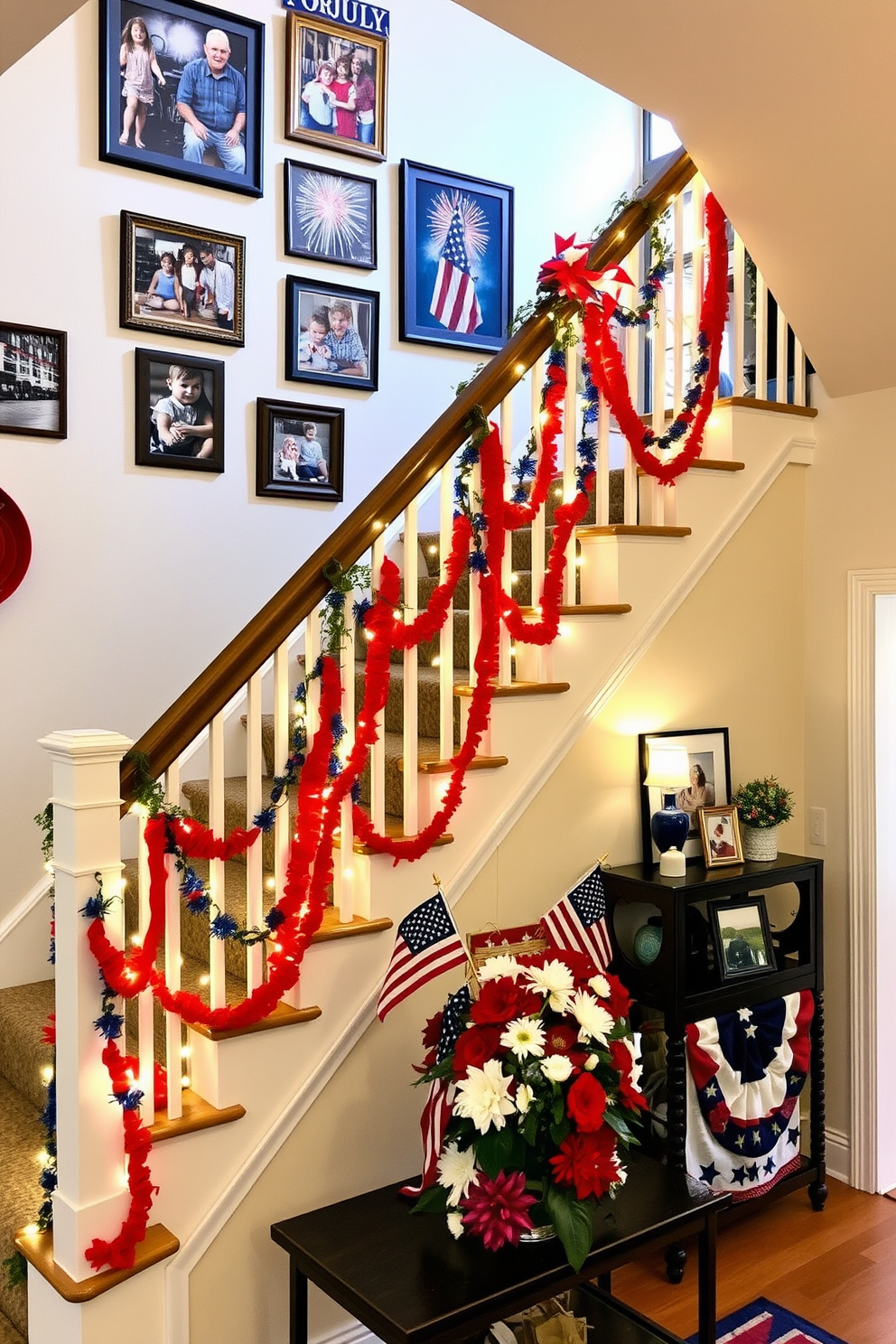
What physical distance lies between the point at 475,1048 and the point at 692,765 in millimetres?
1386

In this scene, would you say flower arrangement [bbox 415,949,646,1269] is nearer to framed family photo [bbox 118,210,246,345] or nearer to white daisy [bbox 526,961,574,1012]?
white daisy [bbox 526,961,574,1012]

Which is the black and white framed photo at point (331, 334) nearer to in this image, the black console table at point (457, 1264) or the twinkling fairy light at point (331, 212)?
the twinkling fairy light at point (331, 212)

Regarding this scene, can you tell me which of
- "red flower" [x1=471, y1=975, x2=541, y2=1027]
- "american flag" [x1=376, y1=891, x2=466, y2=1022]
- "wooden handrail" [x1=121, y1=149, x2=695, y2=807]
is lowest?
"red flower" [x1=471, y1=975, x2=541, y2=1027]

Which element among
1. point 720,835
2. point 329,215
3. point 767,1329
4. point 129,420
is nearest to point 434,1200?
point 767,1329

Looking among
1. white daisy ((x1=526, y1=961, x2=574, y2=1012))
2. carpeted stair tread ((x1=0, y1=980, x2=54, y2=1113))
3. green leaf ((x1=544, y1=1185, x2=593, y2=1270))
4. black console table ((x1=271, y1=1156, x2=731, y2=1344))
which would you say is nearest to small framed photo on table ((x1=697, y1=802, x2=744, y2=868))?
black console table ((x1=271, y1=1156, x2=731, y2=1344))

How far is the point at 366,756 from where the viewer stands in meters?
2.55

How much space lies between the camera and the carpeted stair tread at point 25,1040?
9.29ft

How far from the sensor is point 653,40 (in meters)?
2.34

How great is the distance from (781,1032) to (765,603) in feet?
4.36

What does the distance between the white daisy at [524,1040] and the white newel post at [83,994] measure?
80cm

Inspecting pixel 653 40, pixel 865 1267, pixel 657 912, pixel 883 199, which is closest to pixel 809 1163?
pixel 865 1267

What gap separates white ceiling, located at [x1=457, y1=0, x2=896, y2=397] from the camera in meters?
2.26

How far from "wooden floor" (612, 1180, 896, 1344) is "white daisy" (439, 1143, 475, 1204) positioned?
3.37 feet

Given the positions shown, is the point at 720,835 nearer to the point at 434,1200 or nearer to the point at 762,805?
the point at 762,805
